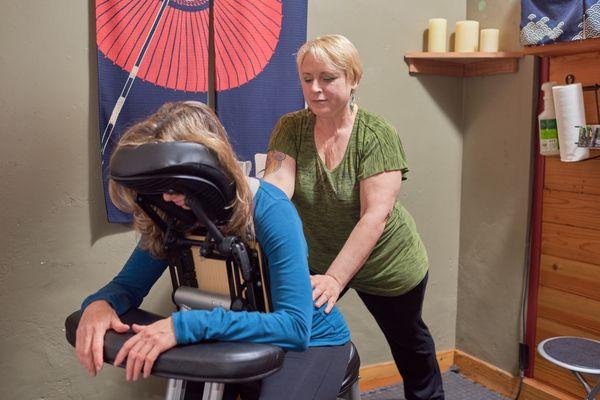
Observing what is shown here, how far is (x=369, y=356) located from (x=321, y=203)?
1131 millimetres

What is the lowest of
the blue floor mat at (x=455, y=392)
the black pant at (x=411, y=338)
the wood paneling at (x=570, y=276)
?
the blue floor mat at (x=455, y=392)

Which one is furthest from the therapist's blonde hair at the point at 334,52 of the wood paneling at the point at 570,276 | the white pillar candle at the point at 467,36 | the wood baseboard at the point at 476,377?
the wood baseboard at the point at 476,377

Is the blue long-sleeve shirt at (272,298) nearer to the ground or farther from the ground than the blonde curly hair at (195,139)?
nearer to the ground

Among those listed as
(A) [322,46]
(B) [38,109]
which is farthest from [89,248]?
(A) [322,46]

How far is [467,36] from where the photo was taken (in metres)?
2.55

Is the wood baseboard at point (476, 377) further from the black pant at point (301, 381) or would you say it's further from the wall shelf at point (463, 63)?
the black pant at point (301, 381)

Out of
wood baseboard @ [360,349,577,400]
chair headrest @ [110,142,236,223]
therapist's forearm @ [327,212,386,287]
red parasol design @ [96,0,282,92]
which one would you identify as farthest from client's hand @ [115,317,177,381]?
wood baseboard @ [360,349,577,400]

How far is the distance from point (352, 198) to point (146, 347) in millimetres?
947

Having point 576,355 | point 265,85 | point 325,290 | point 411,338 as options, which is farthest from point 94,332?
point 576,355

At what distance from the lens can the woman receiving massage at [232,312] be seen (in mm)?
1027

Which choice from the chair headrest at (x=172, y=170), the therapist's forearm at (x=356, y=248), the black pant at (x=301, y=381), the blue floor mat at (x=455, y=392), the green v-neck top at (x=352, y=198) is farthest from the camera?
the blue floor mat at (x=455, y=392)

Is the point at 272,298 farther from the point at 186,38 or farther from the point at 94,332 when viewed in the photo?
the point at 186,38

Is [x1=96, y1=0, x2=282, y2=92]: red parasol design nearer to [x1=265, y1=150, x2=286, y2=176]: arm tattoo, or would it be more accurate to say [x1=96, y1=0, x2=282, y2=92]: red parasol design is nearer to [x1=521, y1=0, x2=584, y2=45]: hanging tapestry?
[x1=265, y1=150, x2=286, y2=176]: arm tattoo

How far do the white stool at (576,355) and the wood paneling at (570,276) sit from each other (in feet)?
1.02
